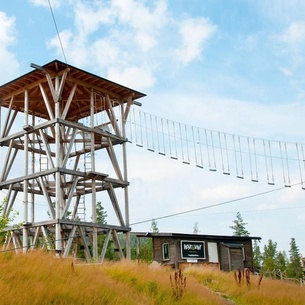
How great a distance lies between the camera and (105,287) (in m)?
16.7

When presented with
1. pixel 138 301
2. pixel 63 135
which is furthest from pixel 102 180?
pixel 138 301

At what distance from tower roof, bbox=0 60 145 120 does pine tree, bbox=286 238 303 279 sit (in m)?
58.5

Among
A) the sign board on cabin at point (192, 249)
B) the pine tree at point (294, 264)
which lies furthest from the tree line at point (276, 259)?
the sign board on cabin at point (192, 249)

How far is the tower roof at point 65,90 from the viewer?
3009 cm

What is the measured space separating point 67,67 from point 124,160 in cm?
618

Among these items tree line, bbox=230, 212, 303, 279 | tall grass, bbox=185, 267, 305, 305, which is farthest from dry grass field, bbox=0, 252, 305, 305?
tree line, bbox=230, 212, 303, 279

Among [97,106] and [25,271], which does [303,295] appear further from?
[97,106]

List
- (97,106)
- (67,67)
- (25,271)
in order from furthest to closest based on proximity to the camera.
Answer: (97,106), (67,67), (25,271)

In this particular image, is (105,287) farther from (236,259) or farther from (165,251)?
(236,259)

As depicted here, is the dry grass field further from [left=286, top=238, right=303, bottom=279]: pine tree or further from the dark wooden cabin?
[left=286, top=238, right=303, bottom=279]: pine tree

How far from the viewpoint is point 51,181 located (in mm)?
31969

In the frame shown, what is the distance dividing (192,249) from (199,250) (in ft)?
1.89

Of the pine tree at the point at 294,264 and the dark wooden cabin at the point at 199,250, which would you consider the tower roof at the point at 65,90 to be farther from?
the pine tree at the point at 294,264

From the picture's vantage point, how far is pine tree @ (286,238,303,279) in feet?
283
